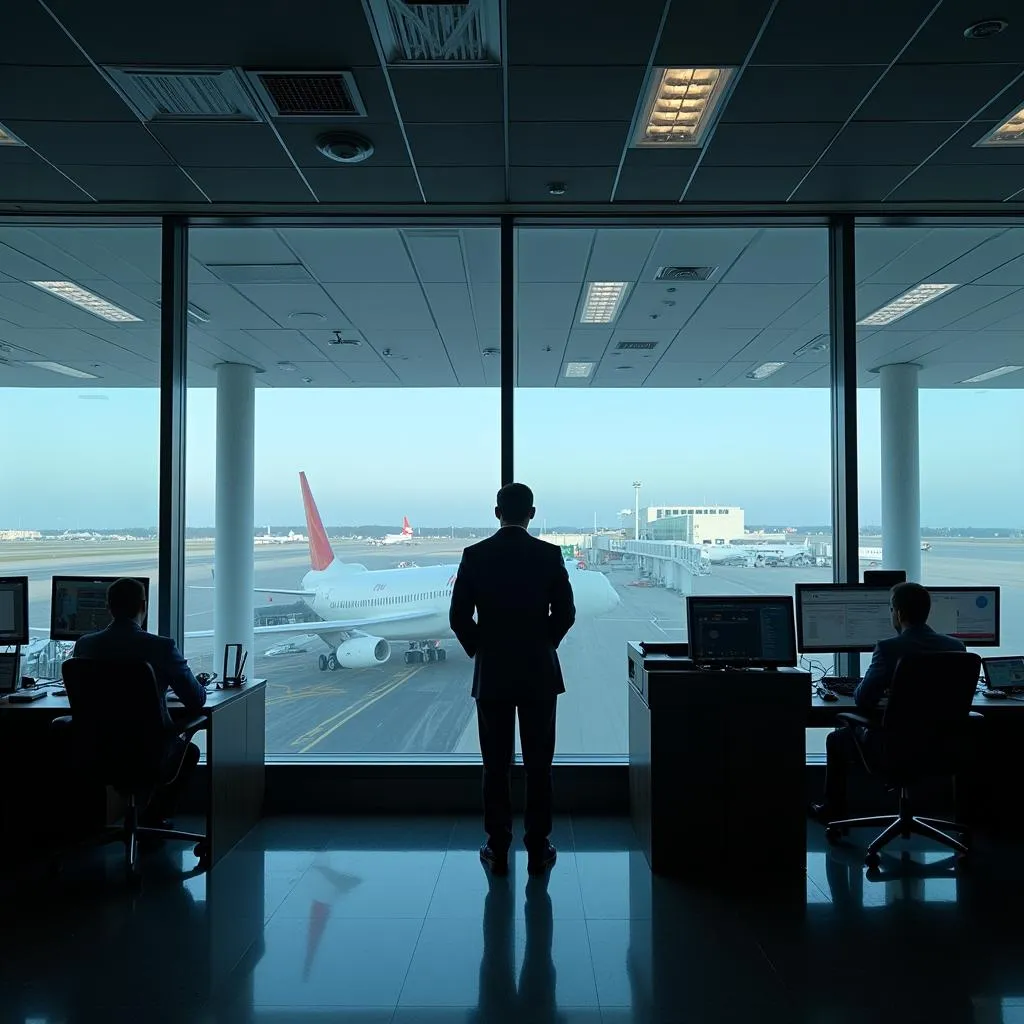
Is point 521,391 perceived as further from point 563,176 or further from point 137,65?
point 137,65

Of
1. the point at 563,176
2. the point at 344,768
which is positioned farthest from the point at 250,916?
the point at 563,176

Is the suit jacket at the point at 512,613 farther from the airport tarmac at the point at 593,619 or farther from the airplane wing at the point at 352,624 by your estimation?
the airplane wing at the point at 352,624

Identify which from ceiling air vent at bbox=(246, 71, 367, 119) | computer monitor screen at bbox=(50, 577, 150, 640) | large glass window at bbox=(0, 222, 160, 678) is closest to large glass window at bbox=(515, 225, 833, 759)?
ceiling air vent at bbox=(246, 71, 367, 119)

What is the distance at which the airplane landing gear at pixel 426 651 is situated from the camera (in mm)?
13516

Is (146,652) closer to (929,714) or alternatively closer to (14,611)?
(14,611)

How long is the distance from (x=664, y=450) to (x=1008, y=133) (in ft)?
8.24

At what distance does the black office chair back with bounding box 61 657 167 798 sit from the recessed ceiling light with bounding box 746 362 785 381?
6.01 metres

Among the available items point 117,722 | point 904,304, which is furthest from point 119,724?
point 904,304

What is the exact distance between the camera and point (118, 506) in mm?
6156

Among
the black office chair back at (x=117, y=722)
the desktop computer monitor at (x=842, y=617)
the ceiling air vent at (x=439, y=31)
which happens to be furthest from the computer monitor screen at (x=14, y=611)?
the desktop computer monitor at (x=842, y=617)

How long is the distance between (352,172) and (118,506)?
3.91 metres

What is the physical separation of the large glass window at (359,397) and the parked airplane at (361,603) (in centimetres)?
298

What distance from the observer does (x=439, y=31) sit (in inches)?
105

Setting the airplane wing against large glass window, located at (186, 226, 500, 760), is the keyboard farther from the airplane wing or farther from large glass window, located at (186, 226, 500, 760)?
the airplane wing
